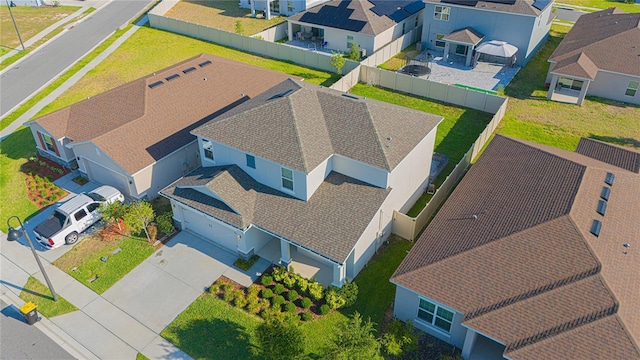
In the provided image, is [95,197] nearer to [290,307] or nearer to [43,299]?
[43,299]

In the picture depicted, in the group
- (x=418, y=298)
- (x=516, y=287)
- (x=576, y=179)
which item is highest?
(x=576, y=179)

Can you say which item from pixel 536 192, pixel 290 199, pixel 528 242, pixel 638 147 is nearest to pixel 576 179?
pixel 536 192

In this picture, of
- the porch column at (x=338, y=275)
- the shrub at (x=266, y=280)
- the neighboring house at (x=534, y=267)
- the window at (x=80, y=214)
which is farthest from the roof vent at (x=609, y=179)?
the window at (x=80, y=214)

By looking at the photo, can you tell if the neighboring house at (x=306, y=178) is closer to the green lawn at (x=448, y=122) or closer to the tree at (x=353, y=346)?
the tree at (x=353, y=346)

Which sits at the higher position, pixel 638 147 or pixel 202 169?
pixel 202 169

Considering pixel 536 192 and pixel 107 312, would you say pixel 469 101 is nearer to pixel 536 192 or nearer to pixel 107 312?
pixel 536 192

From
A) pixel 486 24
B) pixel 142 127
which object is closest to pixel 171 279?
pixel 142 127
